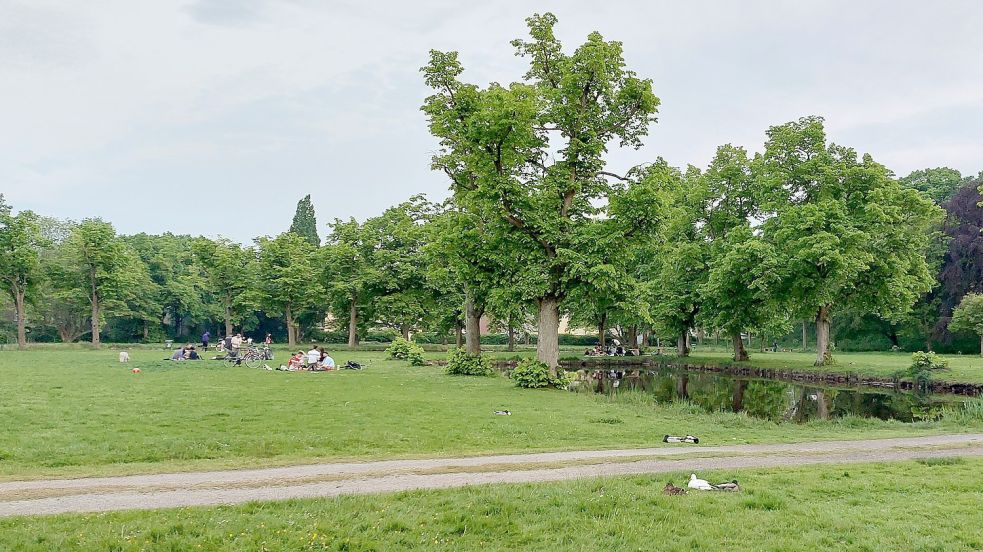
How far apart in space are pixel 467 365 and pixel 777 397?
13.8m

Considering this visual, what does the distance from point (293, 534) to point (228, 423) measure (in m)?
8.42

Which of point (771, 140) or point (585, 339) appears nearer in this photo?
point (771, 140)

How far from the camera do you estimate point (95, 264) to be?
189 feet

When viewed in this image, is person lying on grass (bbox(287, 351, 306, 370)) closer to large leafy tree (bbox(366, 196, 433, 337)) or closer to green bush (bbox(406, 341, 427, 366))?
green bush (bbox(406, 341, 427, 366))

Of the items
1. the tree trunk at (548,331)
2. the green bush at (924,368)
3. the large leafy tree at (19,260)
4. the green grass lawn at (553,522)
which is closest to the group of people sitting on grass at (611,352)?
the green bush at (924,368)

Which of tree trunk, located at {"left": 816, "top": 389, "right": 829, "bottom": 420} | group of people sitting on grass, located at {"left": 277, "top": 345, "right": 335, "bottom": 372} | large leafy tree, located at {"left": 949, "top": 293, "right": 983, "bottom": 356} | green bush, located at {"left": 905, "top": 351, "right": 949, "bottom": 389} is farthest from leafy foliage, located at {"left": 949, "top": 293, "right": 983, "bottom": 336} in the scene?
group of people sitting on grass, located at {"left": 277, "top": 345, "right": 335, "bottom": 372}

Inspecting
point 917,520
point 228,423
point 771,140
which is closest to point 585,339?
point 771,140

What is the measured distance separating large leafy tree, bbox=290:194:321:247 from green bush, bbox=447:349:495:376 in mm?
54362

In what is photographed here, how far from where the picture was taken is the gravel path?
841cm

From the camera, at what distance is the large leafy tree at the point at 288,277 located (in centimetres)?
6247

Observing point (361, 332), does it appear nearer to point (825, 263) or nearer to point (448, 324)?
point (448, 324)

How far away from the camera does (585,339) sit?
7875cm

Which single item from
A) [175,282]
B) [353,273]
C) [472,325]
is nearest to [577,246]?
[472,325]

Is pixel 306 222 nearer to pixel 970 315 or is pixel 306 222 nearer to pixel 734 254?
pixel 734 254
